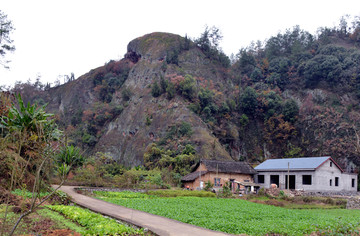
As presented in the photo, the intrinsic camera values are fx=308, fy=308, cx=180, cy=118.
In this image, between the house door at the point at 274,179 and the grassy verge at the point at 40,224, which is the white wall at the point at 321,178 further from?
the grassy verge at the point at 40,224

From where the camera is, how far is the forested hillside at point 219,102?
53.9 m

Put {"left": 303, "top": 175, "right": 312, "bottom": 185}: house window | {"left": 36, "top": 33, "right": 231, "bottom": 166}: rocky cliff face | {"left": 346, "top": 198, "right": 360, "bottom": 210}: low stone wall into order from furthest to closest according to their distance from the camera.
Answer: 1. {"left": 36, "top": 33, "right": 231, "bottom": 166}: rocky cliff face
2. {"left": 303, "top": 175, "right": 312, "bottom": 185}: house window
3. {"left": 346, "top": 198, "right": 360, "bottom": 210}: low stone wall

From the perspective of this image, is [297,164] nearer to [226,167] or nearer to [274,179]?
[274,179]

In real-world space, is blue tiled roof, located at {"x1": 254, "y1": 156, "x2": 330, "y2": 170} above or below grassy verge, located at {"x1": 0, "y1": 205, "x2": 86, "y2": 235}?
above

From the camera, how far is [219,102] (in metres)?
62.4

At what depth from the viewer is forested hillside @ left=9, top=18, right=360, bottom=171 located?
2121 inches

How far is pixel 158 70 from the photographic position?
68.0 meters

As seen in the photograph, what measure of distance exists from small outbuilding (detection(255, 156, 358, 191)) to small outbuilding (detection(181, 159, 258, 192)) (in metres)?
2.62

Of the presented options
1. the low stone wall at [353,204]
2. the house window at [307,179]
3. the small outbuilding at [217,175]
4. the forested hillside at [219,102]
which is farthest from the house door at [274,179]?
the low stone wall at [353,204]

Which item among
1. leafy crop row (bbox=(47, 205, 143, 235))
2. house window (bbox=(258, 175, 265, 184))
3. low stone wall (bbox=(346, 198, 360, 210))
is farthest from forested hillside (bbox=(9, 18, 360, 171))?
leafy crop row (bbox=(47, 205, 143, 235))

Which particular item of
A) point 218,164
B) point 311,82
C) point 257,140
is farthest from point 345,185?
point 311,82

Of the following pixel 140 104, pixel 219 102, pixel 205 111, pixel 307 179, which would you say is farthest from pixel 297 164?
pixel 140 104

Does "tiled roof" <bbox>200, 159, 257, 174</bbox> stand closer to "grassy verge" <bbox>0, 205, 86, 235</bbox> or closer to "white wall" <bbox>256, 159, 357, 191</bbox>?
"white wall" <bbox>256, 159, 357, 191</bbox>

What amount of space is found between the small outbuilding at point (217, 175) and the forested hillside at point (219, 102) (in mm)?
6377
